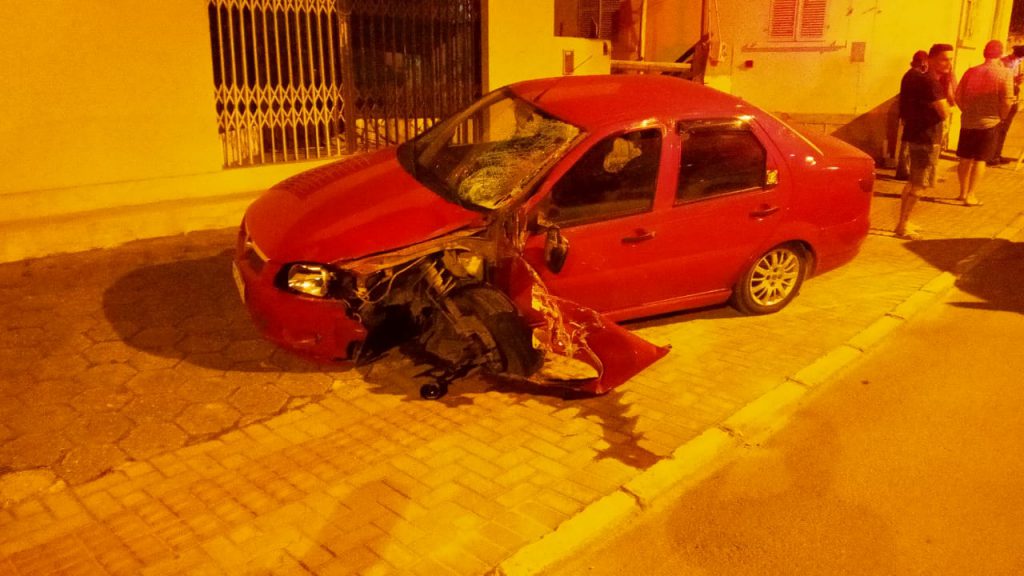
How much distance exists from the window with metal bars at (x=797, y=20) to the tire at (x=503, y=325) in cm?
1227

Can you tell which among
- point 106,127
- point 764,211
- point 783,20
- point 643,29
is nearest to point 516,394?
point 764,211

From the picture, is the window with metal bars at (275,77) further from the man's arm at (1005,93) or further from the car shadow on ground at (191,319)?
the man's arm at (1005,93)

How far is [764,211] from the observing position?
5.78m

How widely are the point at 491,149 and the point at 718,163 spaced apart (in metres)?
1.59

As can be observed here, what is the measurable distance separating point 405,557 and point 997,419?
11.8ft

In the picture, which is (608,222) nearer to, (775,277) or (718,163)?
(718,163)

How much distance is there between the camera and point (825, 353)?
5566mm

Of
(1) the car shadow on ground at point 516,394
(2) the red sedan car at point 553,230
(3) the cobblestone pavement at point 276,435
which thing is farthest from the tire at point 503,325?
(3) the cobblestone pavement at point 276,435

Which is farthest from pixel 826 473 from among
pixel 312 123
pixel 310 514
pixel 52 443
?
pixel 312 123

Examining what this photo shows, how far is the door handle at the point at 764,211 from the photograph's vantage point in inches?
226

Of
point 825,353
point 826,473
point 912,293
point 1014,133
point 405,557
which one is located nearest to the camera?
point 405,557

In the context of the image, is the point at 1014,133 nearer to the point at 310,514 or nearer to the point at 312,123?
the point at 312,123

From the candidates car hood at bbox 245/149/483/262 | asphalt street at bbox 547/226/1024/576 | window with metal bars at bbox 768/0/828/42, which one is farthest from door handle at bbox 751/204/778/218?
window with metal bars at bbox 768/0/828/42

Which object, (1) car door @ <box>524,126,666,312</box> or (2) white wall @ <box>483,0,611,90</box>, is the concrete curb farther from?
(2) white wall @ <box>483,0,611,90</box>
